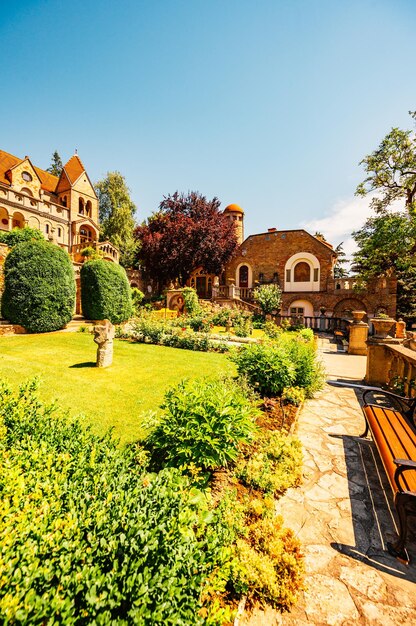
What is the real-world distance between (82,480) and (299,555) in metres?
2.10

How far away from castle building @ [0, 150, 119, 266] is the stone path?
2382 centimetres

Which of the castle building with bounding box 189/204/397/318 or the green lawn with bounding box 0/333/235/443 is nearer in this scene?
the green lawn with bounding box 0/333/235/443

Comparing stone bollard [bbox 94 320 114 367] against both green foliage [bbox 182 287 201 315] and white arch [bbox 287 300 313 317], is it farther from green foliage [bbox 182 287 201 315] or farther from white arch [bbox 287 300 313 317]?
white arch [bbox 287 300 313 317]

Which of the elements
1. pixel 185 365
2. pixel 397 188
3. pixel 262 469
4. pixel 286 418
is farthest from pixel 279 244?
pixel 262 469

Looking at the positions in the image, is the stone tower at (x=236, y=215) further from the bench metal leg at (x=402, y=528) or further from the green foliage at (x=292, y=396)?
the bench metal leg at (x=402, y=528)

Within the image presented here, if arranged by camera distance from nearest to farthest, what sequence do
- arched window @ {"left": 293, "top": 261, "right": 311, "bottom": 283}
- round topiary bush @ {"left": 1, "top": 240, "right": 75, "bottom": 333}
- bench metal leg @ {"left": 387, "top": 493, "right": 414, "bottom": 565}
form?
1. bench metal leg @ {"left": 387, "top": 493, "right": 414, "bottom": 565}
2. round topiary bush @ {"left": 1, "top": 240, "right": 75, "bottom": 333}
3. arched window @ {"left": 293, "top": 261, "right": 311, "bottom": 283}

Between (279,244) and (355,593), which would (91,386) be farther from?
(279,244)

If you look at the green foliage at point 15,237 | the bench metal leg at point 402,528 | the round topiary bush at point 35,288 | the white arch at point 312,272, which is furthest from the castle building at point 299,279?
the bench metal leg at point 402,528

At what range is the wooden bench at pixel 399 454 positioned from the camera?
7.94 ft

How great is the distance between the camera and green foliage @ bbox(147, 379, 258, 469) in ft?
10.1

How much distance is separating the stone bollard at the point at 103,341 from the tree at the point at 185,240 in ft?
63.9

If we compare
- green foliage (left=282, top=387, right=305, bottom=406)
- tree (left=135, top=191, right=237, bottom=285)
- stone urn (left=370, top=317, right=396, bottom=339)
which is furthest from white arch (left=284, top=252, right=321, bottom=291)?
green foliage (left=282, top=387, right=305, bottom=406)

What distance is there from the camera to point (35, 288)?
1169 cm

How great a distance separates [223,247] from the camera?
28062 millimetres
